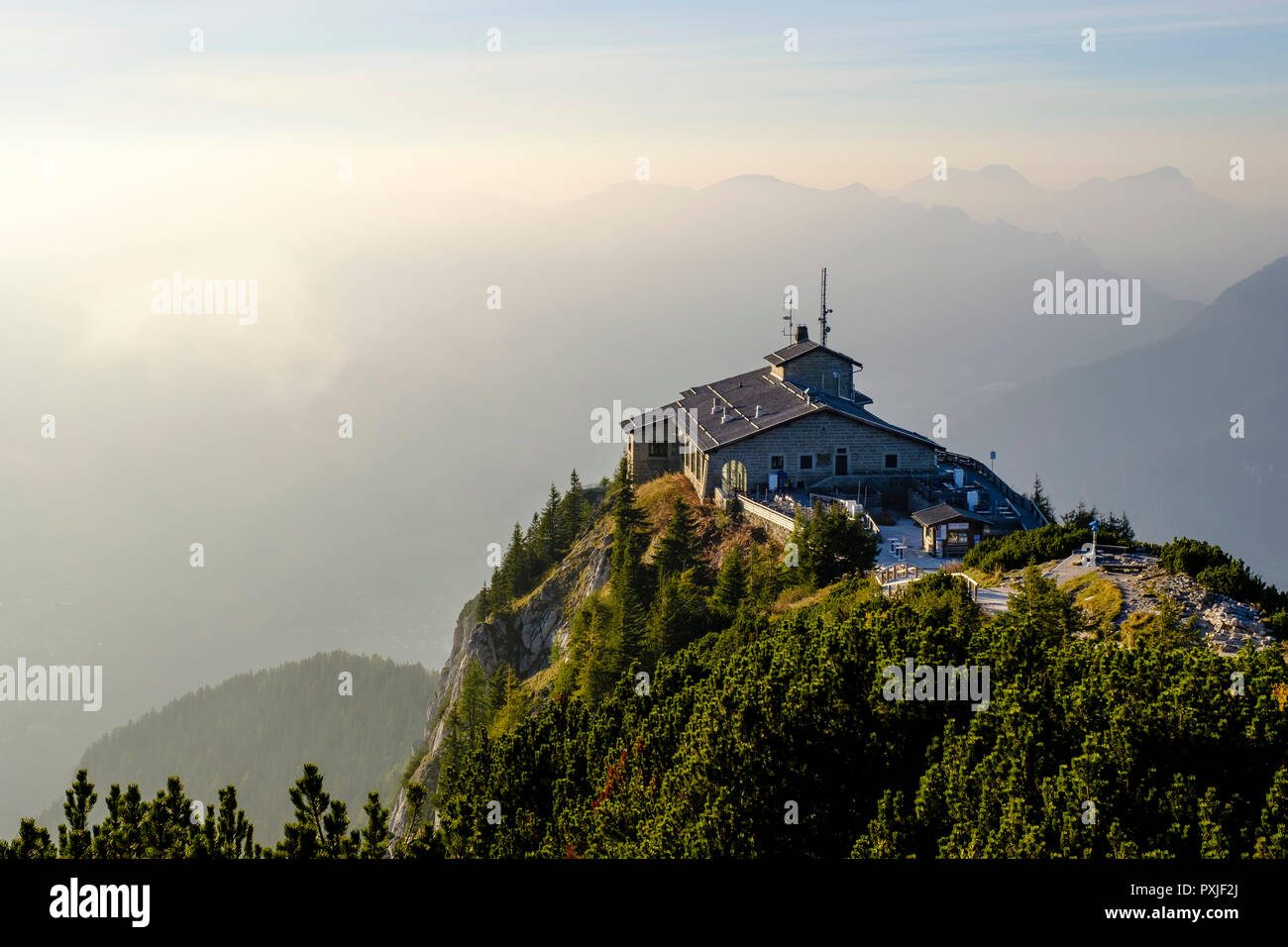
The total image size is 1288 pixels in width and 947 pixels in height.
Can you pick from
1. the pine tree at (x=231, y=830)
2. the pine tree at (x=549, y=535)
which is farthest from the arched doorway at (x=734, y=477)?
the pine tree at (x=231, y=830)

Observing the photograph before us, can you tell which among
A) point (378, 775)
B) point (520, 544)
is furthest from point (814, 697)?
point (378, 775)

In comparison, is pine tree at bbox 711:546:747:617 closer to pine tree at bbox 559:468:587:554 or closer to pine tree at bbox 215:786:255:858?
pine tree at bbox 215:786:255:858

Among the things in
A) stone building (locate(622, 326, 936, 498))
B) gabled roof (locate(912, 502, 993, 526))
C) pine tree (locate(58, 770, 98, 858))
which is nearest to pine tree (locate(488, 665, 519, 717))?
stone building (locate(622, 326, 936, 498))

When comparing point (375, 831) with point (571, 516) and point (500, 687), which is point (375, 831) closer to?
point (500, 687)

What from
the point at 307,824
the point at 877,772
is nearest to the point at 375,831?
the point at 307,824
